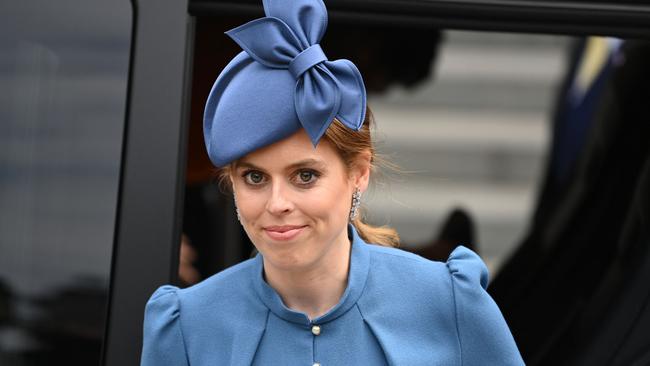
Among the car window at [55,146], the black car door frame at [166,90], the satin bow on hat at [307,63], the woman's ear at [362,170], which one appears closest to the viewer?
the satin bow on hat at [307,63]

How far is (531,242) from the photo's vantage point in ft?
13.0

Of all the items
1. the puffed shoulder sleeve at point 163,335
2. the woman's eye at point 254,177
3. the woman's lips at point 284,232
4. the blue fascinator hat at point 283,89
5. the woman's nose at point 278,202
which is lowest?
the puffed shoulder sleeve at point 163,335

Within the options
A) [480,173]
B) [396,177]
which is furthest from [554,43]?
[396,177]

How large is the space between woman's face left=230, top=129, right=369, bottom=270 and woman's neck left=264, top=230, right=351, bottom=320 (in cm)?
5

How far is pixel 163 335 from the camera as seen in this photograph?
164 cm

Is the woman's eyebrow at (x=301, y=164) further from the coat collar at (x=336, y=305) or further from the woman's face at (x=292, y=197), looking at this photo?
the coat collar at (x=336, y=305)

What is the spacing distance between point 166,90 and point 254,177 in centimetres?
32

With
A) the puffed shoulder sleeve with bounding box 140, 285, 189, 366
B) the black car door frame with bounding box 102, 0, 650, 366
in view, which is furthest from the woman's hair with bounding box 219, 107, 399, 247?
the puffed shoulder sleeve with bounding box 140, 285, 189, 366

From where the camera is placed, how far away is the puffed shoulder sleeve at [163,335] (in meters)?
1.63

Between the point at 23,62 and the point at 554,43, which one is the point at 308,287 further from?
the point at 554,43

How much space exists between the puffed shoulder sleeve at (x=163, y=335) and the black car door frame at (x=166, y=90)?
0.29ft

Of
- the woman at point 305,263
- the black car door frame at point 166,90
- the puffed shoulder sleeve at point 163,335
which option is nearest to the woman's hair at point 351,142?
the woman at point 305,263

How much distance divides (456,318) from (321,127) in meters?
0.36

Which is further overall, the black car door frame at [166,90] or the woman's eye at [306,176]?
the black car door frame at [166,90]
